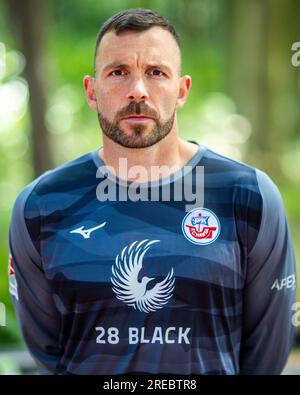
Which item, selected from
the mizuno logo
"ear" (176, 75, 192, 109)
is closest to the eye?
"ear" (176, 75, 192, 109)

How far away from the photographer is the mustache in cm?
215

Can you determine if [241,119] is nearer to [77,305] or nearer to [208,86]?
[208,86]

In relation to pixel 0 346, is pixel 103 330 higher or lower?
higher

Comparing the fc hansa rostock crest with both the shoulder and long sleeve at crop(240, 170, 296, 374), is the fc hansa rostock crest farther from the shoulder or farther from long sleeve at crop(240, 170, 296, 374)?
the shoulder

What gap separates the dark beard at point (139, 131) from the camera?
2156 mm

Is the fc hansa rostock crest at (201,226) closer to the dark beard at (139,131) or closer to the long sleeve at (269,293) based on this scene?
the long sleeve at (269,293)

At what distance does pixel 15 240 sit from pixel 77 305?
0.36 meters

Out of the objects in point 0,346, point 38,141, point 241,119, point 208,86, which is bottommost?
point 0,346

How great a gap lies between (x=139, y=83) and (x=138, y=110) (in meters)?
0.09

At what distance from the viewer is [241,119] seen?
7.28 m

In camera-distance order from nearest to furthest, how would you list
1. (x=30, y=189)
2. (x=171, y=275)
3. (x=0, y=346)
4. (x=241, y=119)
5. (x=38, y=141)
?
(x=171, y=275) → (x=30, y=189) → (x=0, y=346) → (x=38, y=141) → (x=241, y=119)

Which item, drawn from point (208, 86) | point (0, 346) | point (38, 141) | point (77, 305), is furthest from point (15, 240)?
point (208, 86)

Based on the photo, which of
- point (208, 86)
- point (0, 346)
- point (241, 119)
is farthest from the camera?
point (208, 86)

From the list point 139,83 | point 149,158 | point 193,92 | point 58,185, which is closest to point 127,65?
point 139,83
